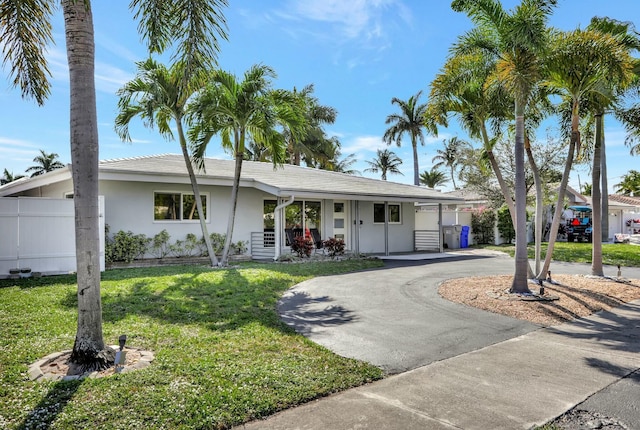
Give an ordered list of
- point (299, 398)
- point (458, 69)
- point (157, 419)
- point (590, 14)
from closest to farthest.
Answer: point (157, 419)
point (299, 398)
point (458, 69)
point (590, 14)

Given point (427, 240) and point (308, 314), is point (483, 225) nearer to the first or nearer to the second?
point (427, 240)

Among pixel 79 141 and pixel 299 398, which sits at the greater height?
pixel 79 141

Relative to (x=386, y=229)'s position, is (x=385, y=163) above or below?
above

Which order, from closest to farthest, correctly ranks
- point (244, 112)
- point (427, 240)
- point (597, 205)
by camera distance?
point (597, 205) < point (244, 112) < point (427, 240)

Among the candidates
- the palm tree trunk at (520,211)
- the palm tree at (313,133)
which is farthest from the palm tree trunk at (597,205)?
the palm tree at (313,133)

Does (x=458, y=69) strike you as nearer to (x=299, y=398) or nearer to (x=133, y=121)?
→ (x=299, y=398)

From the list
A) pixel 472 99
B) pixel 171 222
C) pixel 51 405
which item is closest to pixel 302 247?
pixel 171 222

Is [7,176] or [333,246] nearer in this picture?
[333,246]

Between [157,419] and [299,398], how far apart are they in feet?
3.97

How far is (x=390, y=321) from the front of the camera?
684cm

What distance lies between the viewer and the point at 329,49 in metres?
14.4

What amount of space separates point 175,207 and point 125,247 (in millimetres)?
2234

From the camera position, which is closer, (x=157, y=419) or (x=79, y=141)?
(x=157, y=419)

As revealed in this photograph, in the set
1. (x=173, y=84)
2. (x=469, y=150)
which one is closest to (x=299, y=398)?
(x=173, y=84)
